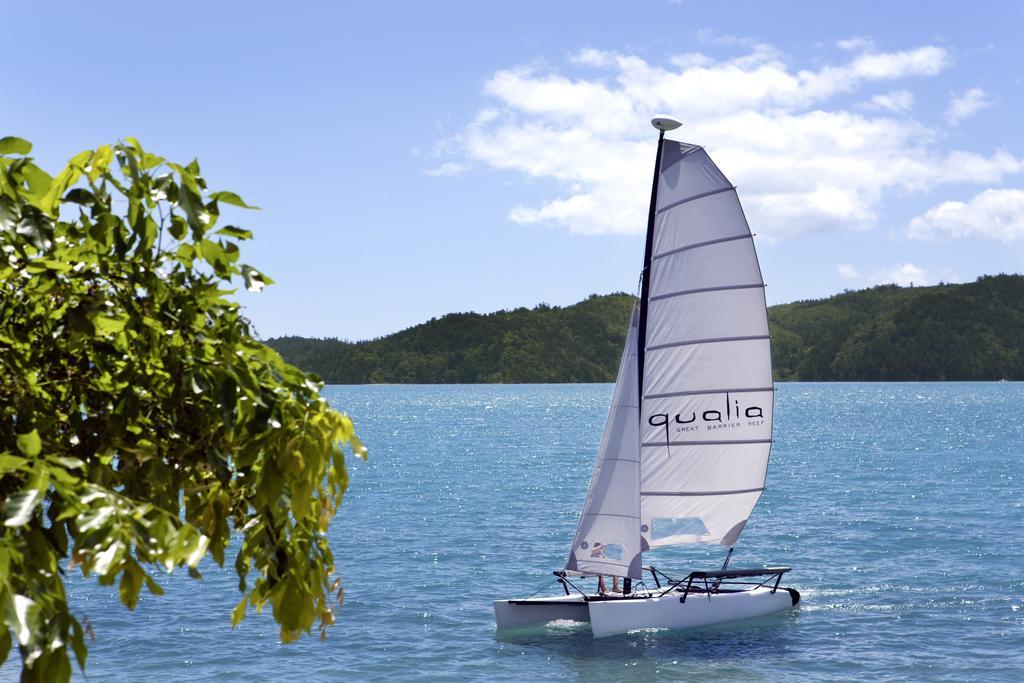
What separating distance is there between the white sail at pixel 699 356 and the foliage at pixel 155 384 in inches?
686

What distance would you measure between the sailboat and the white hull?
0.03 metres

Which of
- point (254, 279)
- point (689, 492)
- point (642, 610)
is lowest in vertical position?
point (642, 610)

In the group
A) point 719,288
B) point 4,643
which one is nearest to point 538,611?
point 719,288

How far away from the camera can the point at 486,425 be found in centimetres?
13038

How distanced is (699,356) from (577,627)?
627 cm

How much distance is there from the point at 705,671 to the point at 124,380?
16.9 metres

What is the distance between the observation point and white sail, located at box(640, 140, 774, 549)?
830 inches

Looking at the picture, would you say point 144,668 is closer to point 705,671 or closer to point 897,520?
point 705,671

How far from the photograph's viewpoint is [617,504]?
837 inches

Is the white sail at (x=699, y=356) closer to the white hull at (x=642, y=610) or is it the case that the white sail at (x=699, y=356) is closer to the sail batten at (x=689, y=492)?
the sail batten at (x=689, y=492)

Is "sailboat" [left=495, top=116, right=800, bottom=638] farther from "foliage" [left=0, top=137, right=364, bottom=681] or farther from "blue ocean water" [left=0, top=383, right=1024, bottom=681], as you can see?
"foliage" [left=0, top=137, right=364, bottom=681]

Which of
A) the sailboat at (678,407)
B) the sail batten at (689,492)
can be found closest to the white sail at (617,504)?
the sailboat at (678,407)

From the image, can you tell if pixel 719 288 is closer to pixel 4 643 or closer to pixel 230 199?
pixel 230 199

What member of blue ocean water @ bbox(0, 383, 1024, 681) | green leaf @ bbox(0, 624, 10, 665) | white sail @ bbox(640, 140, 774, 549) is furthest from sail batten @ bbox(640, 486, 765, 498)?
green leaf @ bbox(0, 624, 10, 665)
